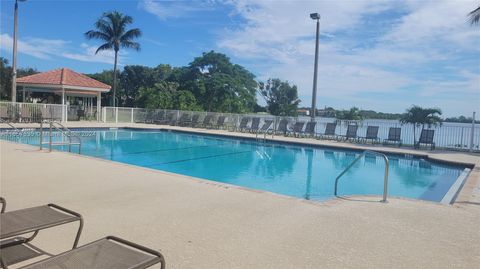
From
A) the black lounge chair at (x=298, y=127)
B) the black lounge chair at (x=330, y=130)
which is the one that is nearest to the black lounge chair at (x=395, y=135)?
the black lounge chair at (x=330, y=130)

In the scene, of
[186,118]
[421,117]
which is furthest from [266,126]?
[421,117]

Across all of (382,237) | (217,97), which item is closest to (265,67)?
(217,97)

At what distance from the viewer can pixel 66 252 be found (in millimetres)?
2104

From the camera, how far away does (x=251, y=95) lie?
1420 inches

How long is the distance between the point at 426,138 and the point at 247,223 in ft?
44.2

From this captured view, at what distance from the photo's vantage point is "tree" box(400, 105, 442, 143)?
1608 centimetres

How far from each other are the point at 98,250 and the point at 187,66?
1357 inches

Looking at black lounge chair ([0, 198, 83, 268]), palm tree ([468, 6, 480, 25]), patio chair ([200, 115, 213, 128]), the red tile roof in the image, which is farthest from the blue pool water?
the red tile roof

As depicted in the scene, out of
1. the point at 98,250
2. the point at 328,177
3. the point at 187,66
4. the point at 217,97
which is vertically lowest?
the point at 328,177

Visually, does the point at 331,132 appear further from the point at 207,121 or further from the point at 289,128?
the point at 207,121

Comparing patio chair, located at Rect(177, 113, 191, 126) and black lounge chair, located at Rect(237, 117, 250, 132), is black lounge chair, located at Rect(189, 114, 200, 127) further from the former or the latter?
black lounge chair, located at Rect(237, 117, 250, 132)

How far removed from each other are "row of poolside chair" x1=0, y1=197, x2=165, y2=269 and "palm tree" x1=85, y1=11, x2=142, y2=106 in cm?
2632

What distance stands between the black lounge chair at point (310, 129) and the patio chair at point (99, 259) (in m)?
16.9

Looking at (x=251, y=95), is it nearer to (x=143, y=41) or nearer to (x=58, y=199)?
(x=143, y=41)
